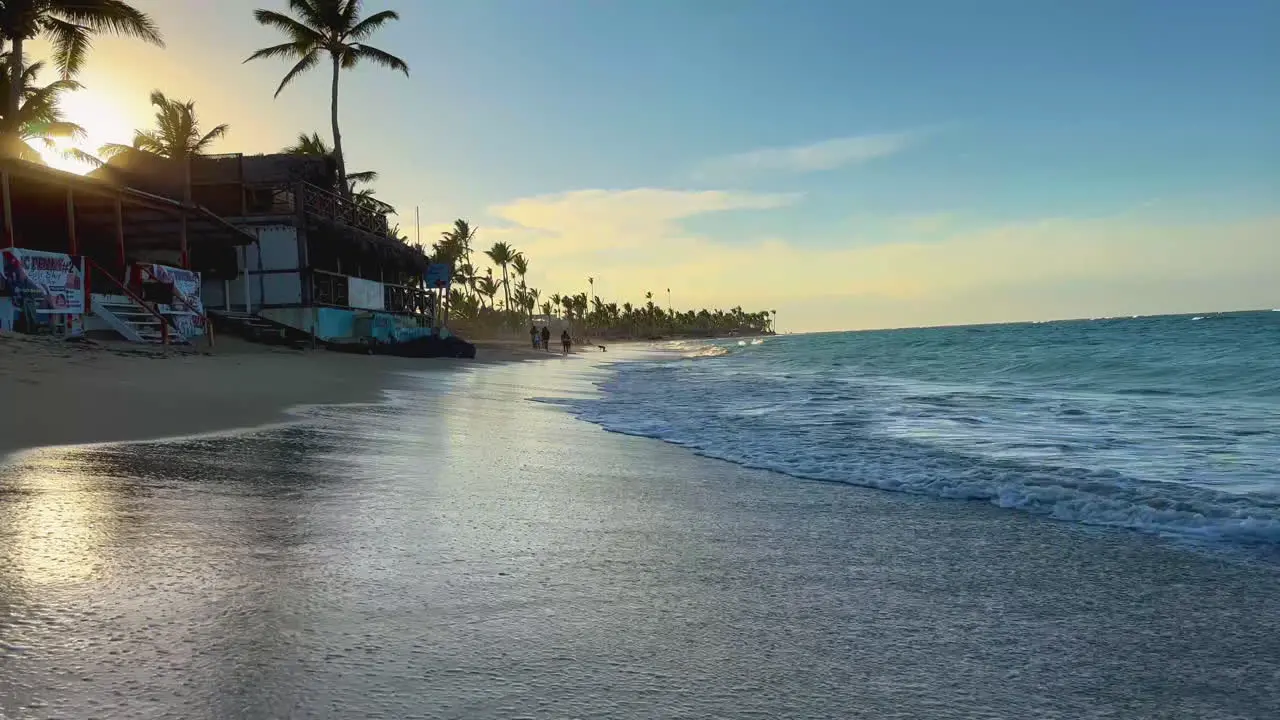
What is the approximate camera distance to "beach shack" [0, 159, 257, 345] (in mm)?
15523

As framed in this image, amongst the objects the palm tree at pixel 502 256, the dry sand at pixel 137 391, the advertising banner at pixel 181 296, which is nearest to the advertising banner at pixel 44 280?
the advertising banner at pixel 181 296

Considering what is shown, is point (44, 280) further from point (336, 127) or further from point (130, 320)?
point (336, 127)

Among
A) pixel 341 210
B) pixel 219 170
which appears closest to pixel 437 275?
pixel 341 210

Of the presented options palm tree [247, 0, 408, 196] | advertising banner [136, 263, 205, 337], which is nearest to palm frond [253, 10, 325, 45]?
palm tree [247, 0, 408, 196]

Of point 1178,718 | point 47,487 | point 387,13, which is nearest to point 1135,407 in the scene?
point 1178,718

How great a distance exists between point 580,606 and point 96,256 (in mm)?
23722

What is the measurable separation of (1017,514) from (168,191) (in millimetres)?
30932

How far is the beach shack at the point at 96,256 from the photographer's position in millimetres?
15523

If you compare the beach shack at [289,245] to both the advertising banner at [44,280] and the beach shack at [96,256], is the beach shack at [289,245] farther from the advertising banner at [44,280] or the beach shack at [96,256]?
the advertising banner at [44,280]

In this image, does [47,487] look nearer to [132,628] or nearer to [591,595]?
[132,628]

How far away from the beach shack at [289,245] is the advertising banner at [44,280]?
6655 mm

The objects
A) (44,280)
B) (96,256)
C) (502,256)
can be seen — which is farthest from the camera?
Result: (502,256)

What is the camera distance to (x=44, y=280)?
1589 centimetres

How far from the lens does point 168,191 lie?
2770 centimetres
